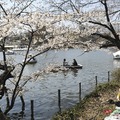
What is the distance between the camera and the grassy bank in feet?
37.1

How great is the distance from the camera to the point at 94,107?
44.4ft

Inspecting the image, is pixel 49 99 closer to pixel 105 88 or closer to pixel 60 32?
pixel 105 88

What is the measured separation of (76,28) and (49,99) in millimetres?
9182

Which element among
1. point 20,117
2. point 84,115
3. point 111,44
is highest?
point 111,44

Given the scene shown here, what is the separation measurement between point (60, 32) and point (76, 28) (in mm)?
1639

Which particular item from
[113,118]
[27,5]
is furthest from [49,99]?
[113,118]

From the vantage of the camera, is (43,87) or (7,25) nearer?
(7,25)

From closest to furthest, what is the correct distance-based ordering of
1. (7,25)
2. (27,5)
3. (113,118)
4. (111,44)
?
(113,118) < (7,25) < (27,5) < (111,44)

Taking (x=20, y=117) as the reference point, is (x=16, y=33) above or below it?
above

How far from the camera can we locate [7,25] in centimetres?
1037

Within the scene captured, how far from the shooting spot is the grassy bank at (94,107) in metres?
11.3

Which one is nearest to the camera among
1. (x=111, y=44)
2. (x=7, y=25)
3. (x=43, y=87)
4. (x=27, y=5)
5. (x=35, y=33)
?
(x=7, y=25)

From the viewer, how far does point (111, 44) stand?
1691 centimetres

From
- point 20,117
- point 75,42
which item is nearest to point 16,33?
point 75,42
